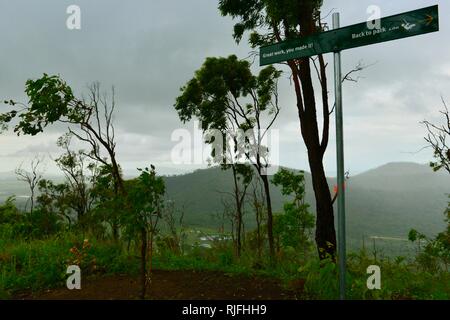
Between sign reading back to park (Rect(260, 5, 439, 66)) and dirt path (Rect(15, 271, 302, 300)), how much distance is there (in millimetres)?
2972

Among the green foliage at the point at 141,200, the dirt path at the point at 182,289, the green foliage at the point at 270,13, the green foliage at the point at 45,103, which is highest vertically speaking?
the green foliage at the point at 270,13

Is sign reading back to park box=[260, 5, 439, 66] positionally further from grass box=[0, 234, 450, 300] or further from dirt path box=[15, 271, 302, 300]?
dirt path box=[15, 271, 302, 300]

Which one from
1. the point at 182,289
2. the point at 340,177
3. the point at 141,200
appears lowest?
the point at 182,289

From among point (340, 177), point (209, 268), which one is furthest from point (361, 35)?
point (209, 268)

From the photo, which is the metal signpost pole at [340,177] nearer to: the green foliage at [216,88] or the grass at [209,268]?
the grass at [209,268]

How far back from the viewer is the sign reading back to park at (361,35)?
3223 millimetres

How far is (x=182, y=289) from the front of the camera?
5090 mm

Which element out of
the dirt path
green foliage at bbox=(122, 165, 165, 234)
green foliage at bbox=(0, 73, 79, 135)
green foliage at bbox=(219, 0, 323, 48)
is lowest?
the dirt path

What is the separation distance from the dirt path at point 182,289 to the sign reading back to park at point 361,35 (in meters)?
2.97

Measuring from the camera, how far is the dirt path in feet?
15.7

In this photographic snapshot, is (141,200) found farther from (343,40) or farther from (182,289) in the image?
(343,40)

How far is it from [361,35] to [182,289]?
12.7 ft

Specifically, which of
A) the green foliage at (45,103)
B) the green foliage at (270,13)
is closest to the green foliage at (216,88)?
the green foliage at (270,13)

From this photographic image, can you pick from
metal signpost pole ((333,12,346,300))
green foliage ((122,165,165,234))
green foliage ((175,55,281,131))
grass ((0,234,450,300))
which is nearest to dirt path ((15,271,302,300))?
grass ((0,234,450,300))
